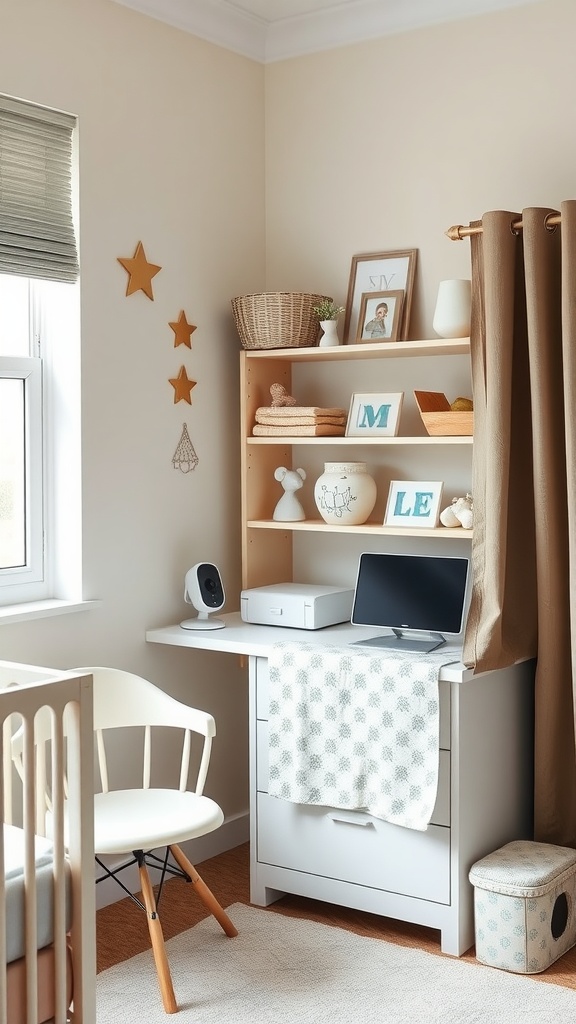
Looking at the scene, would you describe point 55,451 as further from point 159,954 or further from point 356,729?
point 159,954

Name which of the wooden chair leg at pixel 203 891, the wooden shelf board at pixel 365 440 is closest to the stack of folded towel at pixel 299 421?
the wooden shelf board at pixel 365 440

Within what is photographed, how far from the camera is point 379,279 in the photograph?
3.44 metres

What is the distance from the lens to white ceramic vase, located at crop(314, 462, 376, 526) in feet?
10.8

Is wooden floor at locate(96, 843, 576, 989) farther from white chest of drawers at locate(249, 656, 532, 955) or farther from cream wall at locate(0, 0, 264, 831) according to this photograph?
cream wall at locate(0, 0, 264, 831)

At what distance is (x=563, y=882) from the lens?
2760 mm

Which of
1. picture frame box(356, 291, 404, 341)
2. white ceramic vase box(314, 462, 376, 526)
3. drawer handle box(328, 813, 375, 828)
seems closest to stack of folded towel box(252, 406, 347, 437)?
white ceramic vase box(314, 462, 376, 526)

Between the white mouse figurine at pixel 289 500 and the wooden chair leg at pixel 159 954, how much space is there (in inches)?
49.2

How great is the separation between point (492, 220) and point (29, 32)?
4.34ft

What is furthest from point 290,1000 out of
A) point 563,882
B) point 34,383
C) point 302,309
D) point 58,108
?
point 58,108

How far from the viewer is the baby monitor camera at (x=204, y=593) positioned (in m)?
3.24

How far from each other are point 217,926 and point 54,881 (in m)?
1.09

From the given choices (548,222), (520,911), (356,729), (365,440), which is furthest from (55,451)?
(520,911)

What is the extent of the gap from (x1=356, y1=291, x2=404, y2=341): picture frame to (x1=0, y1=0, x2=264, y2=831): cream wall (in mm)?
458

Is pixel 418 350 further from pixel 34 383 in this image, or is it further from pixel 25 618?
pixel 25 618
